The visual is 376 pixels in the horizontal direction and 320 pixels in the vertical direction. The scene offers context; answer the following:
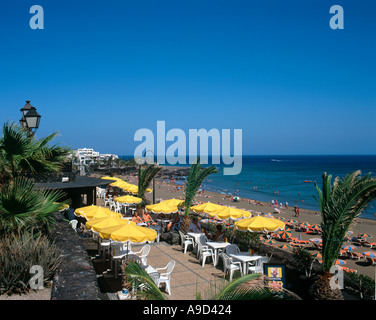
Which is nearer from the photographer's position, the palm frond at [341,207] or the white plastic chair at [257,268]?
the palm frond at [341,207]

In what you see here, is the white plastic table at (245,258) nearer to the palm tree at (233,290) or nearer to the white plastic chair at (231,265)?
the white plastic chair at (231,265)

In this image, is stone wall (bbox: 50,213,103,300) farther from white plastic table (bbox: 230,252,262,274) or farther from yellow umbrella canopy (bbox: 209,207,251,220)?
yellow umbrella canopy (bbox: 209,207,251,220)

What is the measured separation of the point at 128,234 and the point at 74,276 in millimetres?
2901

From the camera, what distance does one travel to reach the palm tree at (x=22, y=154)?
603 cm

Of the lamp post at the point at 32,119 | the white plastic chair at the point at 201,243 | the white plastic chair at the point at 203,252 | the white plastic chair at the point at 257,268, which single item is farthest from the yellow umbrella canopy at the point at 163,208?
the lamp post at the point at 32,119

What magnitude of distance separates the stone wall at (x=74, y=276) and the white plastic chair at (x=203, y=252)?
4409 mm

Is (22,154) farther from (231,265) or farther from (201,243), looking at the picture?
(201,243)

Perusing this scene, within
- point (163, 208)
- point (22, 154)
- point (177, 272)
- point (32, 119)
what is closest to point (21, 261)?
point (22, 154)

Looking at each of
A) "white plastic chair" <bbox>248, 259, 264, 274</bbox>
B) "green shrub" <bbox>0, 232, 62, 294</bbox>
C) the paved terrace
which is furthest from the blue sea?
"green shrub" <bbox>0, 232, 62, 294</bbox>

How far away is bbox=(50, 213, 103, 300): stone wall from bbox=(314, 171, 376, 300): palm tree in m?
4.59

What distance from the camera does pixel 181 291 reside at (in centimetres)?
754

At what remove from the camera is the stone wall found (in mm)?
3965

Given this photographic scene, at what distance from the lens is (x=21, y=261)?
4.81 metres
